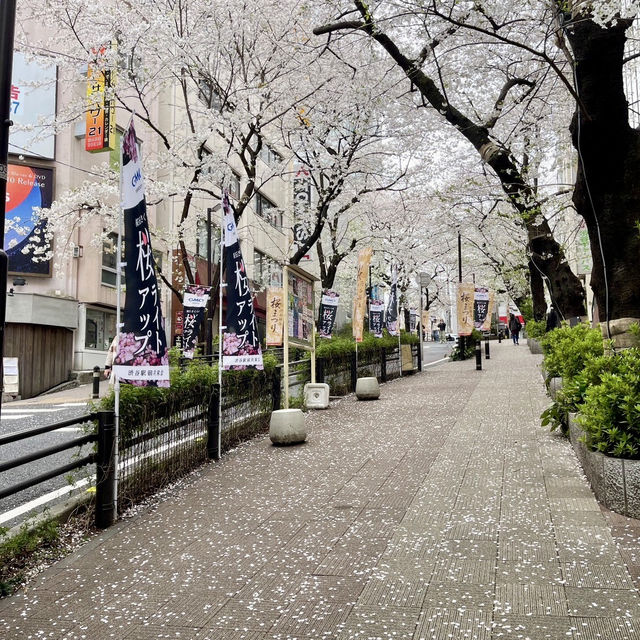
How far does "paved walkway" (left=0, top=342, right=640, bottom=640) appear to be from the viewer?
358 cm

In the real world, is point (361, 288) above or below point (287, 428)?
above

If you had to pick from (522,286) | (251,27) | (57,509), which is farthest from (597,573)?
(522,286)

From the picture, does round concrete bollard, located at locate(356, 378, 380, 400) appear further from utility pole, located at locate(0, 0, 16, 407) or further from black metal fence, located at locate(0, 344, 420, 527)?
utility pole, located at locate(0, 0, 16, 407)

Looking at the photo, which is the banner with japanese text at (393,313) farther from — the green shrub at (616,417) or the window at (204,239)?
the green shrub at (616,417)

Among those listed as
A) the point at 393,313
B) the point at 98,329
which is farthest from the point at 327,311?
the point at 98,329

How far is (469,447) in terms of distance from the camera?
862 centimetres

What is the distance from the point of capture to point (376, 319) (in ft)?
68.7

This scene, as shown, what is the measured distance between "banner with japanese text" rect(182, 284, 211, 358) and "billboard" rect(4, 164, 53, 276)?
20.2 ft

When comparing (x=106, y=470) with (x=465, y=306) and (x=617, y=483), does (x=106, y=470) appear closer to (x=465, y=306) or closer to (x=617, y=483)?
(x=617, y=483)

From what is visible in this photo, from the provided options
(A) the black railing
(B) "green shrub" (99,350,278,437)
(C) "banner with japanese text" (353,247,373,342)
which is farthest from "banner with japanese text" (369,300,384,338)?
(A) the black railing

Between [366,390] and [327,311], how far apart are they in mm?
3146

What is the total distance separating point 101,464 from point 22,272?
1904 cm

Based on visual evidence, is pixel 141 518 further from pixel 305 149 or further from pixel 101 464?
pixel 305 149

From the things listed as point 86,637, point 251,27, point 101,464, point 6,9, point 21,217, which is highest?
point 251,27
